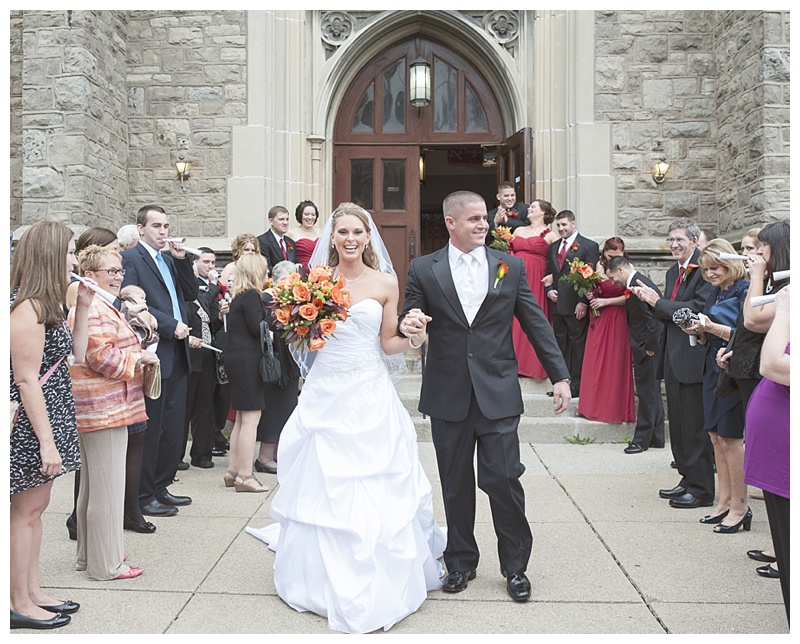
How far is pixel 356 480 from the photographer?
400cm

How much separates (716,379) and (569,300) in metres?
3.62

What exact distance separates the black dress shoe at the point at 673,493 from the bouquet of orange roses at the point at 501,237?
4172 mm

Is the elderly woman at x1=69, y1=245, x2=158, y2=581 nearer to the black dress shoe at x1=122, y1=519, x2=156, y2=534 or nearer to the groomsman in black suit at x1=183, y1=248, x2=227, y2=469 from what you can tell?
the black dress shoe at x1=122, y1=519, x2=156, y2=534

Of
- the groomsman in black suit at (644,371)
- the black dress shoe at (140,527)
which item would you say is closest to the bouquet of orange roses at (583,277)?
the groomsman in black suit at (644,371)

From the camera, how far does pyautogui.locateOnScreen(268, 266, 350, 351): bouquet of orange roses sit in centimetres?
403

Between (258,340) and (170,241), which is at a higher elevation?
→ (170,241)

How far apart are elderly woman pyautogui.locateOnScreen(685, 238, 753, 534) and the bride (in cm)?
220

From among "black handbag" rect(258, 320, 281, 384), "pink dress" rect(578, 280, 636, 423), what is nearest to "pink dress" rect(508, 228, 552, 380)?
"pink dress" rect(578, 280, 636, 423)

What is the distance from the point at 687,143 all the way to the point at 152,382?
8736 millimetres

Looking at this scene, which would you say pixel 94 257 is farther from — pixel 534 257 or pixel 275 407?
pixel 534 257

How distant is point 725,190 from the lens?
1073 cm

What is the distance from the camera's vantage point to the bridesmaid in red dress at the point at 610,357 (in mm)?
8547
